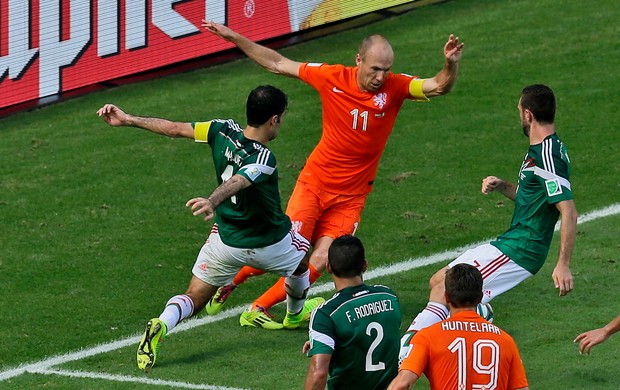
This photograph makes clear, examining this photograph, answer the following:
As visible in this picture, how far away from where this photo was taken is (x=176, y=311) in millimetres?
10805

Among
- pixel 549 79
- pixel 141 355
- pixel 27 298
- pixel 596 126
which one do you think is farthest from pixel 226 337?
pixel 549 79

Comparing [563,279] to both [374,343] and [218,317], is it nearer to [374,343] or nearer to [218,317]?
[374,343]

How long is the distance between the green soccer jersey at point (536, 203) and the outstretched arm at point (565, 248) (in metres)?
0.15

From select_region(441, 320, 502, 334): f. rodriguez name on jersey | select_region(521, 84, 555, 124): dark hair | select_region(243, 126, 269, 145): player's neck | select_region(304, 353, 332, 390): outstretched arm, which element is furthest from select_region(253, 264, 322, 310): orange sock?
select_region(441, 320, 502, 334): f. rodriguez name on jersey

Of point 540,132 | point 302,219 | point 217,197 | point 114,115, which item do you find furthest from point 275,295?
point 540,132

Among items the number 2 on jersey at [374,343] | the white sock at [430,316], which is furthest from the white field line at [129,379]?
the number 2 on jersey at [374,343]

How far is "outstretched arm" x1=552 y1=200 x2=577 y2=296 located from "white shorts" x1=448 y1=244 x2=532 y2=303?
0.67m

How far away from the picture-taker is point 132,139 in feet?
57.6

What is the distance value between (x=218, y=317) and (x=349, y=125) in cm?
221

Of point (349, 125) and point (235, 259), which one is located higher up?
point (349, 125)

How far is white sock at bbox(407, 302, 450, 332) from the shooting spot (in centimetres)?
1020

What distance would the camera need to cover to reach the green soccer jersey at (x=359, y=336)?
26.8ft

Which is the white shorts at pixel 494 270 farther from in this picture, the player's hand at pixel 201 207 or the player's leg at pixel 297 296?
the player's hand at pixel 201 207

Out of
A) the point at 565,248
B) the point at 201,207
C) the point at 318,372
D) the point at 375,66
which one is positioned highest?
the point at 375,66
